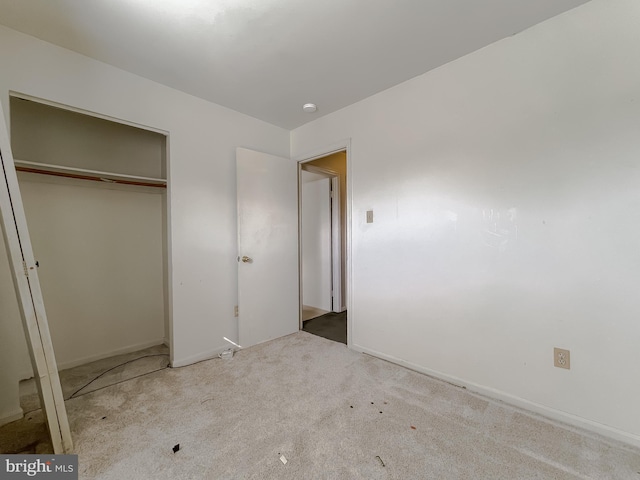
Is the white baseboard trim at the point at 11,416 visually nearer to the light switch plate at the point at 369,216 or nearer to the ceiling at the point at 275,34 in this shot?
the ceiling at the point at 275,34

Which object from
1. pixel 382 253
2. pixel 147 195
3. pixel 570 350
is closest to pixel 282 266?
pixel 382 253

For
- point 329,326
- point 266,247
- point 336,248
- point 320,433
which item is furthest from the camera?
point 336,248

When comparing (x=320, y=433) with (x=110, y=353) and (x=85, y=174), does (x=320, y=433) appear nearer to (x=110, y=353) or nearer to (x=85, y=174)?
(x=110, y=353)

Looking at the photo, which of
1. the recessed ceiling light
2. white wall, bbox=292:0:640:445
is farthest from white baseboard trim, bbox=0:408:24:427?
the recessed ceiling light

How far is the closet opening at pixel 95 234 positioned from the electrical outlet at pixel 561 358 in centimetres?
307

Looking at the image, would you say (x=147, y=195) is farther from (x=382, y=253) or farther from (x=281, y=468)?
(x=281, y=468)

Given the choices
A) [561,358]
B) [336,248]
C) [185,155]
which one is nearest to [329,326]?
[336,248]

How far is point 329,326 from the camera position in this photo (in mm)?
3451

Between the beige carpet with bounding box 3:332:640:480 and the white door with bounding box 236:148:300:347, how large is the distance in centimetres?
76

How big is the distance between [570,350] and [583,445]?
0.48m

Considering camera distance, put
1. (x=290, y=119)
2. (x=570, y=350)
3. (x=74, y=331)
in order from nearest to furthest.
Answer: (x=570, y=350)
(x=74, y=331)
(x=290, y=119)

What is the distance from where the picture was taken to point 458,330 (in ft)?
6.61
